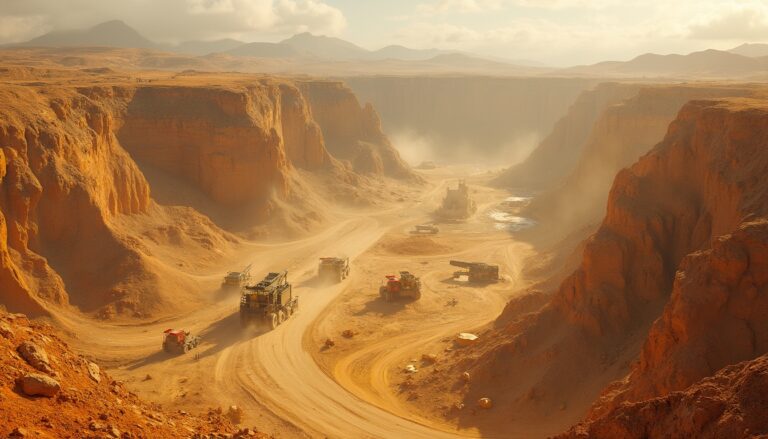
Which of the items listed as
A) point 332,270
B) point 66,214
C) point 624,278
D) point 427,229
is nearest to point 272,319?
point 332,270

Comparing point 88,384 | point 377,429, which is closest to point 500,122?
point 377,429

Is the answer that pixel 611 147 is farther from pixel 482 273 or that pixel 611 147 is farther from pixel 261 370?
pixel 261 370

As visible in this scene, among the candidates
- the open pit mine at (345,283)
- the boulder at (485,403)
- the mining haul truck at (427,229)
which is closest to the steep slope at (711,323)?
the open pit mine at (345,283)

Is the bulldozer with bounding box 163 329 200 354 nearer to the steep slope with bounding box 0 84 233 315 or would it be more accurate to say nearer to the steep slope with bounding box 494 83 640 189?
the steep slope with bounding box 0 84 233 315

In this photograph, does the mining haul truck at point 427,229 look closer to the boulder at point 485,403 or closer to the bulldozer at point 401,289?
the bulldozer at point 401,289

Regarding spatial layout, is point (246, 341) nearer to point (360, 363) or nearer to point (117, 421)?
point (360, 363)

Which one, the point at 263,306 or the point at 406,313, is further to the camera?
the point at 406,313
